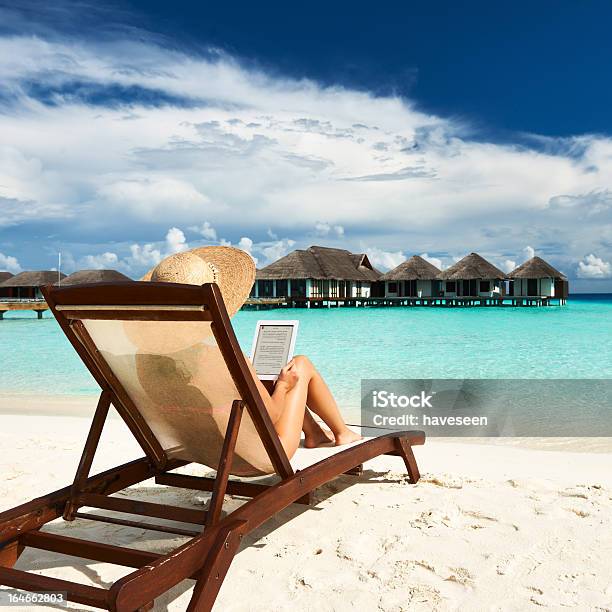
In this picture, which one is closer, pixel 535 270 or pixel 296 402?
pixel 296 402

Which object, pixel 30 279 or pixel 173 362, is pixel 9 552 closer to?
pixel 173 362

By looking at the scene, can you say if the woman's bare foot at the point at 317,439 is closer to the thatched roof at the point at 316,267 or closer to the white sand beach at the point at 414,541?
the white sand beach at the point at 414,541

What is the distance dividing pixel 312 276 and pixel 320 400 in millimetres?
31161

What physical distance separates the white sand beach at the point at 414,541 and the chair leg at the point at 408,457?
0.05m

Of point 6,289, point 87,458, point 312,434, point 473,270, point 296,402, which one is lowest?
point 312,434

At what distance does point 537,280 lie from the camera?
38.0 m

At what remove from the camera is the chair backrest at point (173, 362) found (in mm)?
1842

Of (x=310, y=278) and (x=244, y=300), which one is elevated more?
(x=310, y=278)

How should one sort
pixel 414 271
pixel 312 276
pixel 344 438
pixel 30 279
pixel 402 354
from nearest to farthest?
1. pixel 344 438
2. pixel 402 354
3. pixel 312 276
4. pixel 30 279
5. pixel 414 271

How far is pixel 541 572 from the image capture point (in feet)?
6.85

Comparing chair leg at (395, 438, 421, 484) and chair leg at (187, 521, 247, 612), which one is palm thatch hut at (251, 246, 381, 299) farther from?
chair leg at (187, 521, 247, 612)

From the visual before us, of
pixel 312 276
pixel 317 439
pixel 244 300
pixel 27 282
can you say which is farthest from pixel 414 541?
pixel 27 282

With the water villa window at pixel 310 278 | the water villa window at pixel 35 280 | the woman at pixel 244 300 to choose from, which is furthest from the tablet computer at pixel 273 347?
the water villa window at pixel 35 280

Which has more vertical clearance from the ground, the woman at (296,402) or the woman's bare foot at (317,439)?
the woman at (296,402)
